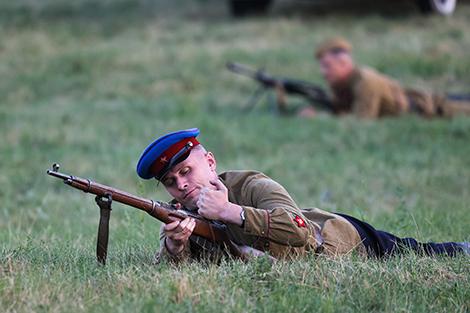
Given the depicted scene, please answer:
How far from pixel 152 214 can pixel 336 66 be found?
965cm

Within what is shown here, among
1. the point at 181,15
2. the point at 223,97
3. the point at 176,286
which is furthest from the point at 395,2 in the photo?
the point at 176,286

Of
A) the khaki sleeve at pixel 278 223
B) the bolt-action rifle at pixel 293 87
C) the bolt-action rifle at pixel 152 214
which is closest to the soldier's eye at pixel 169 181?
the bolt-action rifle at pixel 152 214

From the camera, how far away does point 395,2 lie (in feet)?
68.7

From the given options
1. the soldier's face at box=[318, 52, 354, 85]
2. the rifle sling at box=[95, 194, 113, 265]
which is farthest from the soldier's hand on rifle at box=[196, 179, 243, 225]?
the soldier's face at box=[318, 52, 354, 85]

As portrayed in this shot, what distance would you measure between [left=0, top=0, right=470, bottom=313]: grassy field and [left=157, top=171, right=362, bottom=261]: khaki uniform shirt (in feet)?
0.61

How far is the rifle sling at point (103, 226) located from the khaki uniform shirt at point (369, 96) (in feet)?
30.6

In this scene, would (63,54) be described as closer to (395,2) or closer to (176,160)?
(395,2)

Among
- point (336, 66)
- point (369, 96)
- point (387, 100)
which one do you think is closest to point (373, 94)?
point (369, 96)

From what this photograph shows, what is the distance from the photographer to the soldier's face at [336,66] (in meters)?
14.1

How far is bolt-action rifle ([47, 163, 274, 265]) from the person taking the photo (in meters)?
4.79

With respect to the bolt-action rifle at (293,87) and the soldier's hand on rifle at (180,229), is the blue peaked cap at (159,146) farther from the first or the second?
the bolt-action rifle at (293,87)

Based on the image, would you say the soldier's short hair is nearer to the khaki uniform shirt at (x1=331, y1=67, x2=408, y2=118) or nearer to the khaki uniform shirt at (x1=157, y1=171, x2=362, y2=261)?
the khaki uniform shirt at (x1=331, y1=67, x2=408, y2=118)

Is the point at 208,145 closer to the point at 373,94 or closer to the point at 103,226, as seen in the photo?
the point at 373,94

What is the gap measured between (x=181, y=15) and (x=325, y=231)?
17.0 meters
